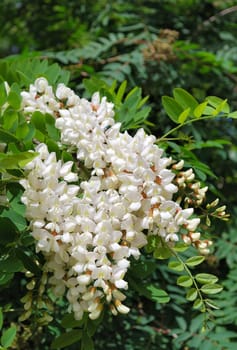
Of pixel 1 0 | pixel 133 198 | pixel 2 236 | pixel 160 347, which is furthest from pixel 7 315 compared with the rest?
pixel 1 0

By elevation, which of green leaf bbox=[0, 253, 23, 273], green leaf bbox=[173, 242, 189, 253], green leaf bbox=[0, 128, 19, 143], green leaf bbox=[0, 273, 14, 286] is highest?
green leaf bbox=[0, 128, 19, 143]

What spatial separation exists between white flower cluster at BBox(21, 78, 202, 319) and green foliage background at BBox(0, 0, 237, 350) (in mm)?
70

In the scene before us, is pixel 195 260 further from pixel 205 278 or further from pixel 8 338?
pixel 8 338

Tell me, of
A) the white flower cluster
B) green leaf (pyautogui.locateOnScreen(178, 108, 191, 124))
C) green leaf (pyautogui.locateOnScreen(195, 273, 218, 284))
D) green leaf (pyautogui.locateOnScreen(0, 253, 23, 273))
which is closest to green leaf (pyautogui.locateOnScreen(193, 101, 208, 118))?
green leaf (pyautogui.locateOnScreen(178, 108, 191, 124))

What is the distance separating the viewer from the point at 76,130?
2.97ft

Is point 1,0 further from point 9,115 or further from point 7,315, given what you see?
point 9,115

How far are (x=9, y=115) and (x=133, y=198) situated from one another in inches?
8.6

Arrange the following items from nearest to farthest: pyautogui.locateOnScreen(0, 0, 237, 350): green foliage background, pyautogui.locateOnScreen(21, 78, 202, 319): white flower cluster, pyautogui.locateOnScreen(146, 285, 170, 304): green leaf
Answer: pyautogui.locateOnScreen(21, 78, 202, 319): white flower cluster
pyautogui.locateOnScreen(146, 285, 170, 304): green leaf
pyautogui.locateOnScreen(0, 0, 237, 350): green foliage background

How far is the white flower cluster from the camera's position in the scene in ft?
2.69

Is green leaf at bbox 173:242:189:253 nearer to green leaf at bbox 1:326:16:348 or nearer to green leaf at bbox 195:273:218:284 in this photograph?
green leaf at bbox 195:273:218:284

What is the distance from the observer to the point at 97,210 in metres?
0.85

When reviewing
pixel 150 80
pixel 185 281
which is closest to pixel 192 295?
pixel 185 281

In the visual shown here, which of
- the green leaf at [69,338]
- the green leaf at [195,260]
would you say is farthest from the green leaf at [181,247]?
the green leaf at [69,338]

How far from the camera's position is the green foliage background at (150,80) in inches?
44.3
